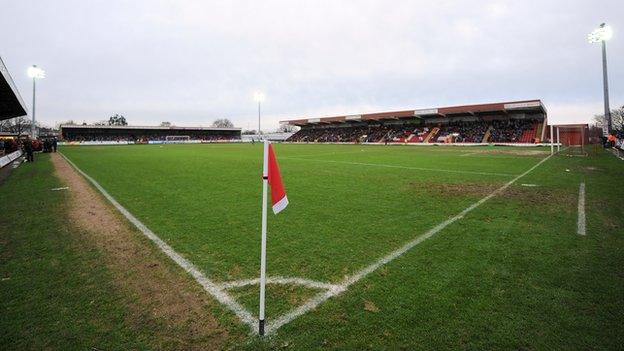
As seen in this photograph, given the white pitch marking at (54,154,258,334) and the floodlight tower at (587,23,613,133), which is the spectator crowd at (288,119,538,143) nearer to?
the floodlight tower at (587,23,613,133)

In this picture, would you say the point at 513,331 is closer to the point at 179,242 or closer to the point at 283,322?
the point at 283,322

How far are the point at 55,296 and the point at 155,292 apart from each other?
118 cm

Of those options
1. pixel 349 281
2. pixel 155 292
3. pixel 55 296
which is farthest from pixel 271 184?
pixel 55 296

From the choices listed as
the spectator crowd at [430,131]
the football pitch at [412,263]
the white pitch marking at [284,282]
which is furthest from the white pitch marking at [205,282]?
the spectator crowd at [430,131]

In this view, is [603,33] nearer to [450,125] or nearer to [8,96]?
[450,125]

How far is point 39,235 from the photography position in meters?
6.40

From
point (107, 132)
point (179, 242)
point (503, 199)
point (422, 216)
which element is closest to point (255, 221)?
Result: point (179, 242)

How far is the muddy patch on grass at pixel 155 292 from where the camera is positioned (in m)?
3.26

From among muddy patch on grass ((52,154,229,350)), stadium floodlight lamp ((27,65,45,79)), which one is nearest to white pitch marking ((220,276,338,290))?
muddy patch on grass ((52,154,229,350))

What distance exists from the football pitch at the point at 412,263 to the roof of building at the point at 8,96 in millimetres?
11462

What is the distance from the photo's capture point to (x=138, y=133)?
3782 inches

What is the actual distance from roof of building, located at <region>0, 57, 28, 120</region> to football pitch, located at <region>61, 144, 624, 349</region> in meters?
11.5

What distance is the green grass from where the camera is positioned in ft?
10.5

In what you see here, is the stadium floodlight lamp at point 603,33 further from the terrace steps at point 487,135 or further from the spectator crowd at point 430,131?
the terrace steps at point 487,135
